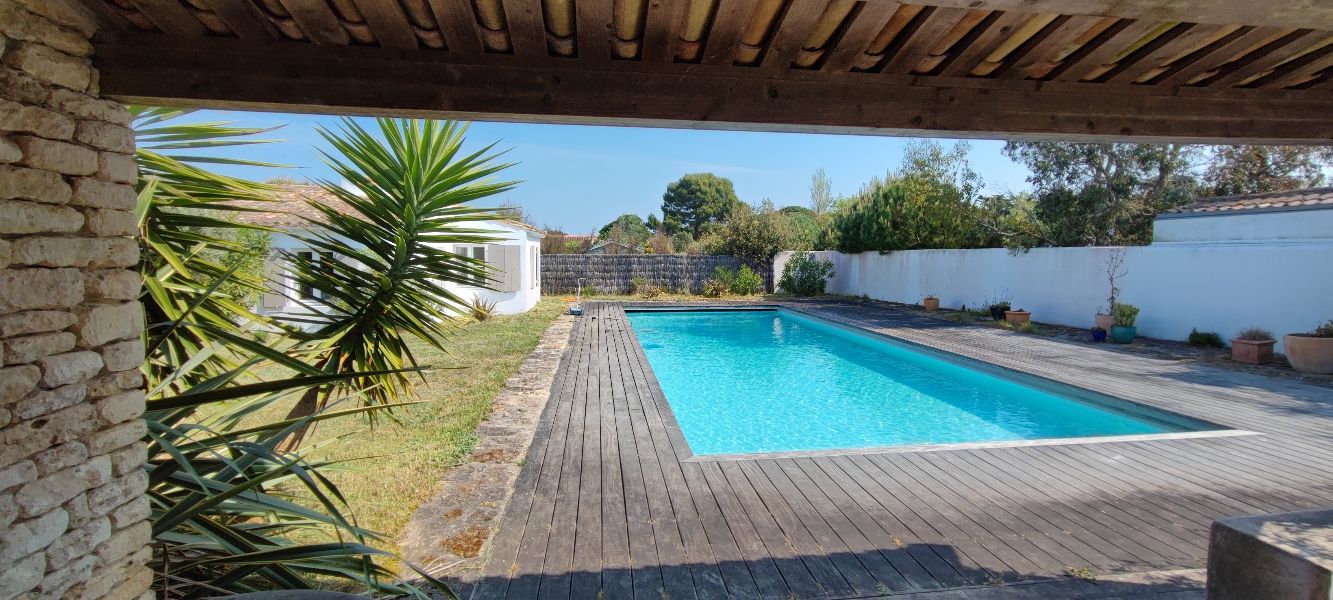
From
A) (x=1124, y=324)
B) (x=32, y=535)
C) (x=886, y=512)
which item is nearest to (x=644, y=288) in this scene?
(x=1124, y=324)

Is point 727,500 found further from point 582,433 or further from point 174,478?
point 174,478

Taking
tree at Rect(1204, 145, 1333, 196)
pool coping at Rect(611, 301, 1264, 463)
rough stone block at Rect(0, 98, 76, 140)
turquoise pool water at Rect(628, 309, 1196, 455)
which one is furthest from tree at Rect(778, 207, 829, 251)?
rough stone block at Rect(0, 98, 76, 140)

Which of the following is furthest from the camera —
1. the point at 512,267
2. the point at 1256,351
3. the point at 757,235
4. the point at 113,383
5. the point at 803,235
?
the point at 803,235

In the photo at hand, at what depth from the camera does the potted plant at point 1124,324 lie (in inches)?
385

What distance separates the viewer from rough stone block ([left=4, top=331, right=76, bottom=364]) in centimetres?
173

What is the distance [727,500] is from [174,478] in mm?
2587

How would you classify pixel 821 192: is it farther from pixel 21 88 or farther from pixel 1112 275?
pixel 21 88

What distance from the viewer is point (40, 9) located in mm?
1800

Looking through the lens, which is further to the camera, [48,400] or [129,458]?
[129,458]

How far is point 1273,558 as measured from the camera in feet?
5.81

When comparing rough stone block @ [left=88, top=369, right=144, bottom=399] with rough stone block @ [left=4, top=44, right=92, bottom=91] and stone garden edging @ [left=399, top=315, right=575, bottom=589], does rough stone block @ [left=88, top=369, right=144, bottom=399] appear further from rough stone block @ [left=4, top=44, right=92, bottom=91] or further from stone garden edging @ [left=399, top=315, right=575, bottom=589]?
stone garden edging @ [left=399, top=315, right=575, bottom=589]

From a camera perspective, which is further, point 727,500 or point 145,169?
point 727,500

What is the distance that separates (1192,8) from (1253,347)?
9.34 meters

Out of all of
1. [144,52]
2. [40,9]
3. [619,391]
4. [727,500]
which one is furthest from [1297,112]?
[619,391]
